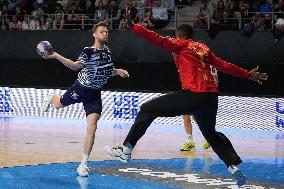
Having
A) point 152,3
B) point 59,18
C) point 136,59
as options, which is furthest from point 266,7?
point 59,18

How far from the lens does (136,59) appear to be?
20.9 m

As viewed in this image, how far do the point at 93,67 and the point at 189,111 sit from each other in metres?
1.85

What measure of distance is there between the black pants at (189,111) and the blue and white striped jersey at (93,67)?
136 centimetres

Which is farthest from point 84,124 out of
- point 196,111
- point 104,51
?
point 196,111

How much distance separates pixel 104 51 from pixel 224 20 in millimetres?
10462

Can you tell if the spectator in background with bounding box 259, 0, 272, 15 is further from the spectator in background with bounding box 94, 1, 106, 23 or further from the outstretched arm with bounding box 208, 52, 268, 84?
the outstretched arm with bounding box 208, 52, 268, 84

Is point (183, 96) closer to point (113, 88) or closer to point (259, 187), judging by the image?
point (259, 187)

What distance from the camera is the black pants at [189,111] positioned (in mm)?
8469

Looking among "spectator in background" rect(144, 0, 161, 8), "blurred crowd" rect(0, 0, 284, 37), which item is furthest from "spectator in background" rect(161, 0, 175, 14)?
"spectator in background" rect(144, 0, 161, 8)

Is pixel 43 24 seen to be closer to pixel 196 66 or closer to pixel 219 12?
pixel 219 12

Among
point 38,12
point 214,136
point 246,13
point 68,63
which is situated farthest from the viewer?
point 38,12

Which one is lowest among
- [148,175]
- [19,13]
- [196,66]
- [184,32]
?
[148,175]

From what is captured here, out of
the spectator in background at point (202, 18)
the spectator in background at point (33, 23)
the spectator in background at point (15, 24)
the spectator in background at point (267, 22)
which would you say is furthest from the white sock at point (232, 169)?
the spectator in background at point (15, 24)

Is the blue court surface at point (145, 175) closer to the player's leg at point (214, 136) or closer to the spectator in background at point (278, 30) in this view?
the player's leg at point (214, 136)
